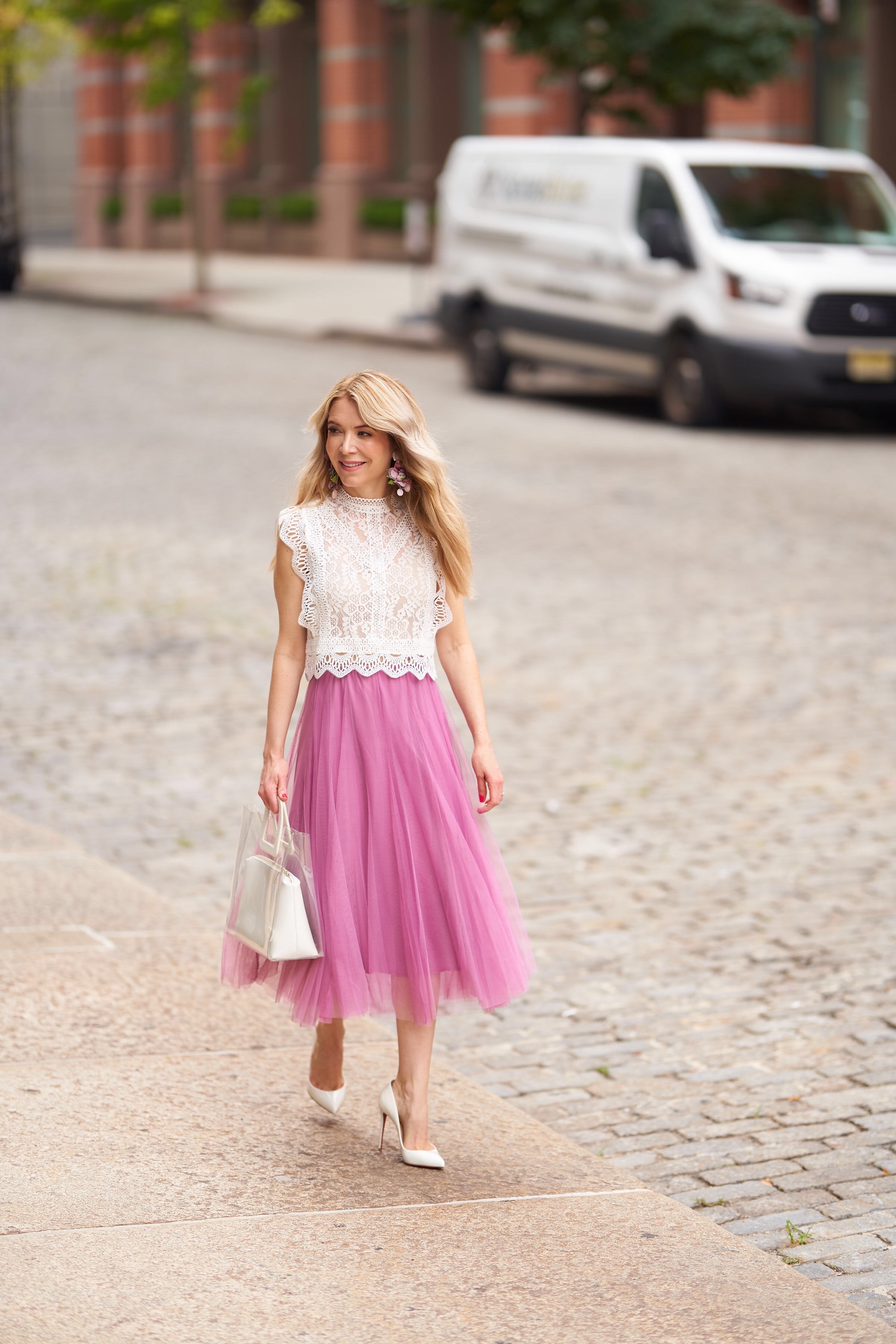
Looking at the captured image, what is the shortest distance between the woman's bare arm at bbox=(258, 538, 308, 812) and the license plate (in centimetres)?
1205

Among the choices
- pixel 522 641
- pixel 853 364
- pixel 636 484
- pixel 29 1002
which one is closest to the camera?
pixel 29 1002

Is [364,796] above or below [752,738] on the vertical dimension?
above

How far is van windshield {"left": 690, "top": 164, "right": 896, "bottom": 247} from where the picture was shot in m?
16.3

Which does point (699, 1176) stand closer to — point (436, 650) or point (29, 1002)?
point (436, 650)

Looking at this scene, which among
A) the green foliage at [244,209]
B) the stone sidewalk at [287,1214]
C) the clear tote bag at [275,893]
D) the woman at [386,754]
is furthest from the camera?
the green foliage at [244,209]

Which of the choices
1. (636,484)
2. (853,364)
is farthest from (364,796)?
(853,364)

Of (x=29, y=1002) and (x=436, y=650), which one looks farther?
(x=29, y=1002)

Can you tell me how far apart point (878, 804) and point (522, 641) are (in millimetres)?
2599

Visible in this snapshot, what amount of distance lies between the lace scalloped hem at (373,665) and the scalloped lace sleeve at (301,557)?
0.07 m

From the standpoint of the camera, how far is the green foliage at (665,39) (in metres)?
21.3

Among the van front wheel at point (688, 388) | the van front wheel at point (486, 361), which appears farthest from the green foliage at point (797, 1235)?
the van front wheel at point (486, 361)

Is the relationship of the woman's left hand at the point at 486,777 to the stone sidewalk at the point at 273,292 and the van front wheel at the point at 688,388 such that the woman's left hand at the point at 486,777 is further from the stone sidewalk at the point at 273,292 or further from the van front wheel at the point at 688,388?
the stone sidewalk at the point at 273,292

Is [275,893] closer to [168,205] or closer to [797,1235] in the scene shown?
[797,1235]

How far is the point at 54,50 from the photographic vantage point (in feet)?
115
